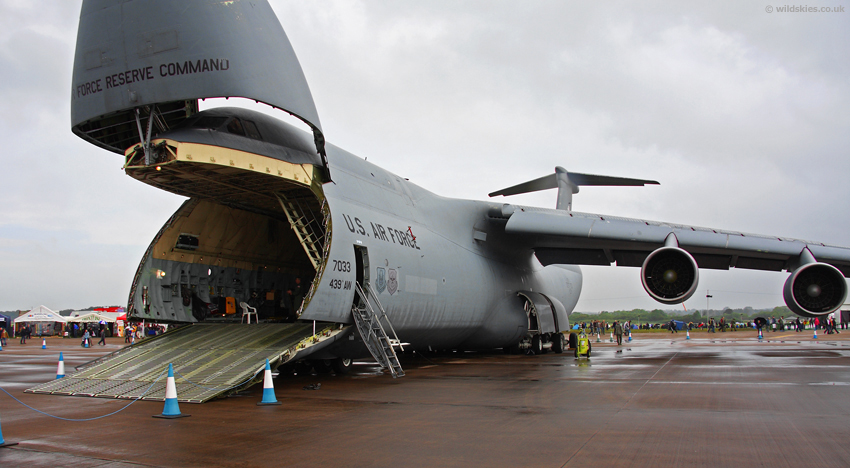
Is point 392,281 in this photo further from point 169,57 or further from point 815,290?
point 815,290

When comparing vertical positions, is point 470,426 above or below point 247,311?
below

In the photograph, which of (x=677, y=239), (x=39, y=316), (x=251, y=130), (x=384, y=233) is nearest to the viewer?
(x=251, y=130)

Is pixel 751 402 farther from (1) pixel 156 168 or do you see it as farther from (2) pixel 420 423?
(1) pixel 156 168

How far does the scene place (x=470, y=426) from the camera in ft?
21.2

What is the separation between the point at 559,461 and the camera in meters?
4.81

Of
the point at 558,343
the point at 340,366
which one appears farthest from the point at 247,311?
the point at 558,343

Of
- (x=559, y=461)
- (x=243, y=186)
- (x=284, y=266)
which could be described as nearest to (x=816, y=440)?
(x=559, y=461)

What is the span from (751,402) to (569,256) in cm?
1226

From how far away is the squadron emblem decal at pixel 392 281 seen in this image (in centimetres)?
1214

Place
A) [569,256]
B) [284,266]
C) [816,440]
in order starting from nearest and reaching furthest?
1. [816,440]
2. [284,266]
3. [569,256]

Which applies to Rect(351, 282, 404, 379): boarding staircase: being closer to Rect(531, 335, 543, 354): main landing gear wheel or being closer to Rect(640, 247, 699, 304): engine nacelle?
Rect(640, 247, 699, 304): engine nacelle

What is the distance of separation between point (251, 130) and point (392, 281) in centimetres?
396

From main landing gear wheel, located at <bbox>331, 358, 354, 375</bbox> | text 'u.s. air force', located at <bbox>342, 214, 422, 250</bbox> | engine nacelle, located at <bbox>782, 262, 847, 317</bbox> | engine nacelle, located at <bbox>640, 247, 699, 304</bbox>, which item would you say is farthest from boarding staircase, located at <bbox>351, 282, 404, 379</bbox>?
engine nacelle, located at <bbox>782, 262, 847, 317</bbox>

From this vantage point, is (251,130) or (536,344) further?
(536,344)
